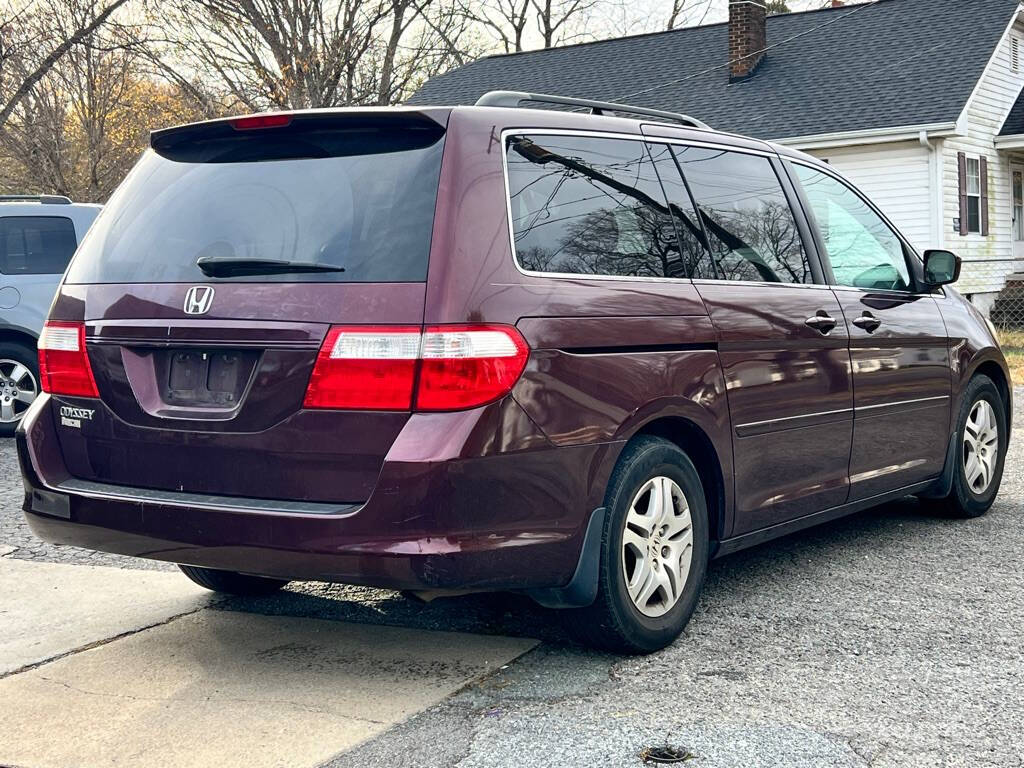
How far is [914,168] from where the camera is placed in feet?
75.3

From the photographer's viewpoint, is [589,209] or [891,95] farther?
[891,95]

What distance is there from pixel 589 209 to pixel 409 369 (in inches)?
40.1

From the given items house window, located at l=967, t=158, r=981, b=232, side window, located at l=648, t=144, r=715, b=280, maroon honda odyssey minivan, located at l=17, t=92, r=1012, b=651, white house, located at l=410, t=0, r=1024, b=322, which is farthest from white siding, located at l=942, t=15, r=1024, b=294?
maroon honda odyssey minivan, located at l=17, t=92, r=1012, b=651

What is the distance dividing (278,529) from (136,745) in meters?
0.71

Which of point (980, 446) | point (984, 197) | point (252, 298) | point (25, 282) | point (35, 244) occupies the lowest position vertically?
point (980, 446)

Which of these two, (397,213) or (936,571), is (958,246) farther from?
(397,213)

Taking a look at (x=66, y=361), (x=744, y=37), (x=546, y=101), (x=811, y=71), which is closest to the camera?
(x=66, y=361)

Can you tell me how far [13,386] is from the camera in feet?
35.9

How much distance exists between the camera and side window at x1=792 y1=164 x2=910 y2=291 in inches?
220

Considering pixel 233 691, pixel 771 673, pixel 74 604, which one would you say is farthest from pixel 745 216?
pixel 74 604

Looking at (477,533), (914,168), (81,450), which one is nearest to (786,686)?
(477,533)

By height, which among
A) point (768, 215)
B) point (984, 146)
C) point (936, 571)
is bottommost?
point (936, 571)

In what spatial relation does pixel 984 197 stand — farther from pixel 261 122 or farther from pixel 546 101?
pixel 261 122

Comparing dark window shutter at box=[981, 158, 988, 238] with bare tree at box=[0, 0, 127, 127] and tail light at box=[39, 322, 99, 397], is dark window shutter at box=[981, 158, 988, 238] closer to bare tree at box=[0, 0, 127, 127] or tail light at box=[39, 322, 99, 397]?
bare tree at box=[0, 0, 127, 127]
